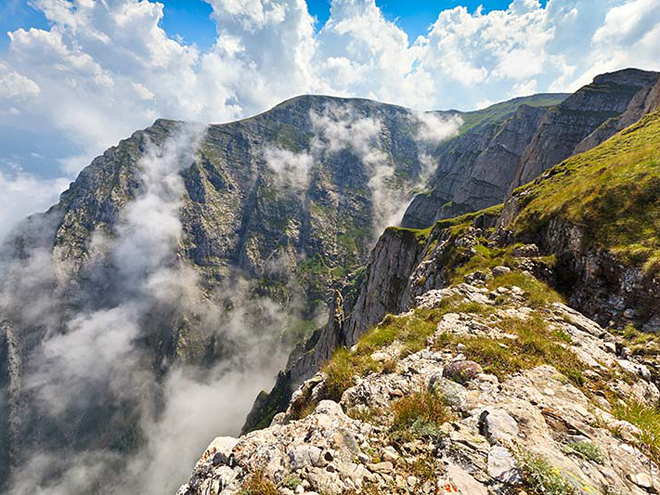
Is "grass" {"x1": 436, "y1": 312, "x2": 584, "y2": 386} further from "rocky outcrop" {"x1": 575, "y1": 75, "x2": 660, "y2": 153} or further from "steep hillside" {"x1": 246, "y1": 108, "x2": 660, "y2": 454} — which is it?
"rocky outcrop" {"x1": 575, "y1": 75, "x2": 660, "y2": 153}

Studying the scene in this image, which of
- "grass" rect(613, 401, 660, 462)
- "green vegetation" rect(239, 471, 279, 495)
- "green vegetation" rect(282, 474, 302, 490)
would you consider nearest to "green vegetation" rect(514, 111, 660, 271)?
"grass" rect(613, 401, 660, 462)

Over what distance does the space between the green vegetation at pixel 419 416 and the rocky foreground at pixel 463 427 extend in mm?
24

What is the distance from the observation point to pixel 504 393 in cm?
712

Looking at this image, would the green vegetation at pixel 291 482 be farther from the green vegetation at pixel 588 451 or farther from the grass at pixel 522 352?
the grass at pixel 522 352

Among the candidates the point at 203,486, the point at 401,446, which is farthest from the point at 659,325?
the point at 203,486

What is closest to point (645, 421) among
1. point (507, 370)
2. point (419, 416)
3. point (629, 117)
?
point (507, 370)

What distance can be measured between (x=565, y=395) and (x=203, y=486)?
9.30m

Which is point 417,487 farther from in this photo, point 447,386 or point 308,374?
point 308,374

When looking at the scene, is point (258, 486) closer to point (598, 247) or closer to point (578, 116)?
point (598, 247)

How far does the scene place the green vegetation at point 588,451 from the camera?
16.6 feet

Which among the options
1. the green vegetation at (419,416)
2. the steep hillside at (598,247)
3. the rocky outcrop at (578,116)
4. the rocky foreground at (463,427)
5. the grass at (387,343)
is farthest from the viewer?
the rocky outcrop at (578,116)

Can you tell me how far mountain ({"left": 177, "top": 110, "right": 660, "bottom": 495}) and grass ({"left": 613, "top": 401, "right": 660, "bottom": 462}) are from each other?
4cm

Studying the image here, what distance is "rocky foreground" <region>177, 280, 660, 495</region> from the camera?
480 cm

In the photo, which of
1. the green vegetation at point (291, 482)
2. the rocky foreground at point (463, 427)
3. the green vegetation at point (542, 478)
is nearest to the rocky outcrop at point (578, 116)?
the rocky foreground at point (463, 427)
